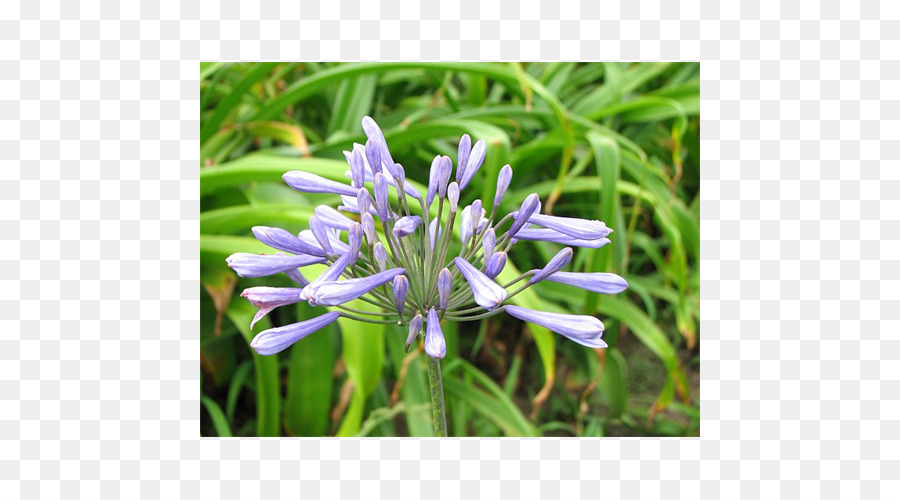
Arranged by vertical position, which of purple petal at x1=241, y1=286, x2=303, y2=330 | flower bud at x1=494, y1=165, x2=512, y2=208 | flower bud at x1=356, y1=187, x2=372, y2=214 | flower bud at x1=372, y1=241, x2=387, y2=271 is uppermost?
flower bud at x1=494, y1=165, x2=512, y2=208

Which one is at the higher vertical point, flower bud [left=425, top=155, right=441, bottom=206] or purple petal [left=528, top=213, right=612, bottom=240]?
flower bud [left=425, top=155, right=441, bottom=206]

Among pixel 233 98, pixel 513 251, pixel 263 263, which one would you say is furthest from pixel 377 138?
pixel 513 251

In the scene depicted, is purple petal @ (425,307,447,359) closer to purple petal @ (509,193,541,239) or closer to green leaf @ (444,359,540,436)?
purple petal @ (509,193,541,239)

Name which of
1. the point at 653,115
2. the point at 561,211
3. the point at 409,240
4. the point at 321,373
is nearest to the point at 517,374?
the point at 561,211

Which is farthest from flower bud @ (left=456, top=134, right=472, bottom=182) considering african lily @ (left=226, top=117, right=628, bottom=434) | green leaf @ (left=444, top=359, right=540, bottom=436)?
green leaf @ (left=444, top=359, right=540, bottom=436)

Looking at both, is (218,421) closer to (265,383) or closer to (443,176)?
(265,383)
